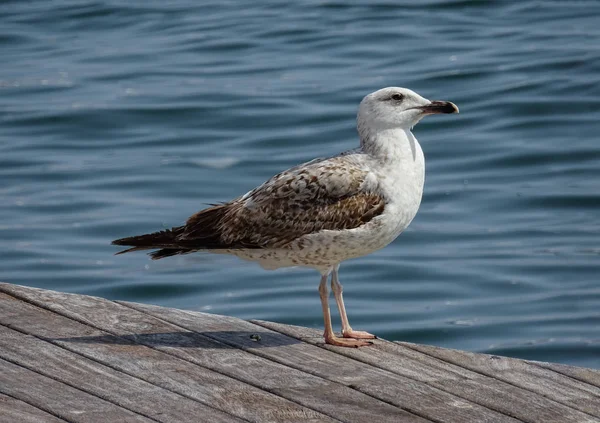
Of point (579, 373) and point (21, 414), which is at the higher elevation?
point (21, 414)

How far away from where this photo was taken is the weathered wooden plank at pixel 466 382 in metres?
5.27

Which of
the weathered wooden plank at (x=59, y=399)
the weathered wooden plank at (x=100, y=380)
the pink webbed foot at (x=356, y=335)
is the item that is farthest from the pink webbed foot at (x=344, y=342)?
the weathered wooden plank at (x=59, y=399)

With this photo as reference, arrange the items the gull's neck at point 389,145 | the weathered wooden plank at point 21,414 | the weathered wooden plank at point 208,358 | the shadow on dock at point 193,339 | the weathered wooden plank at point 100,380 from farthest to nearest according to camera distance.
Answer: the gull's neck at point 389,145 → the shadow on dock at point 193,339 → the weathered wooden plank at point 208,358 → the weathered wooden plank at point 100,380 → the weathered wooden plank at point 21,414

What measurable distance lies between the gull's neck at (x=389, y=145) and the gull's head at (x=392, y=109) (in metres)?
0.03

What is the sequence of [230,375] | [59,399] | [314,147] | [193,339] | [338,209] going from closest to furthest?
[59,399]
[230,375]
[193,339]
[338,209]
[314,147]

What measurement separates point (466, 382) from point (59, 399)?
5.46 feet

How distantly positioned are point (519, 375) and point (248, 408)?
50.5 inches

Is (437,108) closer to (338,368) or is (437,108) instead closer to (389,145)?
(389,145)

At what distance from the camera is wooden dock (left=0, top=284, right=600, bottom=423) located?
16.6ft

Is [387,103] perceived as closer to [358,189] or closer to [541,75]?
[358,189]

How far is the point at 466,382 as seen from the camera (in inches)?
220

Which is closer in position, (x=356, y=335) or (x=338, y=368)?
(x=338, y=368)

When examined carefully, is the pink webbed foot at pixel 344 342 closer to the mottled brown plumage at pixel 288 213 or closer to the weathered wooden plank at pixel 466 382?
the weathered wooden plank at pixel 466 382

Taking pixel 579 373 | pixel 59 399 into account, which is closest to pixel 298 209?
pixel 579 373
